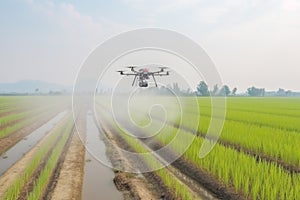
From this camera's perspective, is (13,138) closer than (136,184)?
No

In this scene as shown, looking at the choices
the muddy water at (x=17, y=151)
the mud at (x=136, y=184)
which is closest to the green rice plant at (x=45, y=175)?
the muddy water at (x=17, y=151)

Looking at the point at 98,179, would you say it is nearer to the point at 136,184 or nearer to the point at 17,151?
the point at 136,184

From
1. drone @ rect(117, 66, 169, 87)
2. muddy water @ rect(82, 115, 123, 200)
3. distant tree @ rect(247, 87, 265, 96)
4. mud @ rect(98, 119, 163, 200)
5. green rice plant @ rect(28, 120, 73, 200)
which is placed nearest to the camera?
green rice plant @ rect(28, 120, 73, 200)

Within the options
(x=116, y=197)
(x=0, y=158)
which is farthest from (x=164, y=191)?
(x=0, y=158)

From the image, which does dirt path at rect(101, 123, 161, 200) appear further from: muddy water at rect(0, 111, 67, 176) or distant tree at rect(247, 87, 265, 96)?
distant tree at rect(247, 87, 265, 96)

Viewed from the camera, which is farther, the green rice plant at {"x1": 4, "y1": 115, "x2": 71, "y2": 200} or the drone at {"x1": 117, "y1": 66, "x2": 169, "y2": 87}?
the drone at {"x1": 117, "y1": 66, "x2": 169, "y2": 87}

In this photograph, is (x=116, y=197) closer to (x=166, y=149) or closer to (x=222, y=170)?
(x=222, y=170)

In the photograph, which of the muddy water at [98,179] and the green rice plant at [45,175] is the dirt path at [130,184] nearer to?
the muddy water at [98,179]

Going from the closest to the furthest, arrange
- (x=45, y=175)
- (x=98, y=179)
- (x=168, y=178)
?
1. (x=168, y=178)
2. (x=45, y=175)
3. (x=98, y=179)

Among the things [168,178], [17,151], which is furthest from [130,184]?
[17,151]

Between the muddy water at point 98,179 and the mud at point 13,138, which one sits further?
the mud at point 13,138

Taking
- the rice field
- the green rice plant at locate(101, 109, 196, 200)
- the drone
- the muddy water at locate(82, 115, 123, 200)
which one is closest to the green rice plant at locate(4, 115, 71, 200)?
the rice field
